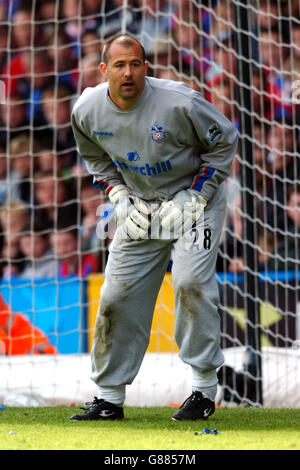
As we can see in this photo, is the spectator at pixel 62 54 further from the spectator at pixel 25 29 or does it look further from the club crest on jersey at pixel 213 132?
the club crest on jersey at pixel 213 132

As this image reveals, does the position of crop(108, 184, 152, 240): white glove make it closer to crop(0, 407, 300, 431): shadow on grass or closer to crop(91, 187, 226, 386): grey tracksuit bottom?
crop(91, 187, 226, 386): grey tracksuit bottom

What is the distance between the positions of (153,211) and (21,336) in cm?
302

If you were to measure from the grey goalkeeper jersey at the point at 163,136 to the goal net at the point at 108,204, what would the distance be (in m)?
1.70

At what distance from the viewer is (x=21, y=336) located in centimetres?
633

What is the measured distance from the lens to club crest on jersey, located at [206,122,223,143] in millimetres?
3512

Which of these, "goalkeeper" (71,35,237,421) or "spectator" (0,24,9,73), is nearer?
"goalkeeper" (71,35,237,421)

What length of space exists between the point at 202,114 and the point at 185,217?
425 mm

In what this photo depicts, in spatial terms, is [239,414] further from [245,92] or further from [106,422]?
[245,92]

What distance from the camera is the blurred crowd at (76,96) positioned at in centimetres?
649

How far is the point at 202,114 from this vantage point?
348 centimetres

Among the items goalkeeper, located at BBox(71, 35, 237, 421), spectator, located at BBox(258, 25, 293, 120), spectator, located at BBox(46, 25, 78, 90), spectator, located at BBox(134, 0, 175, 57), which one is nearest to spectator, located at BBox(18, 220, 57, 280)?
spectator, located at BBox(46, 25, 78, 90)
